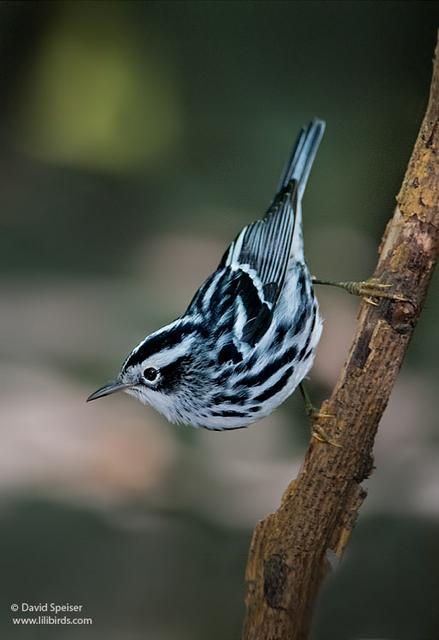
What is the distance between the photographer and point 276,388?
111 centimetres

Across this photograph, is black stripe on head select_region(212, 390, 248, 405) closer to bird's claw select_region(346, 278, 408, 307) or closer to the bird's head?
the bird's head

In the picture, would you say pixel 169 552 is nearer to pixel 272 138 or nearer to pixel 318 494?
pixel 318 494

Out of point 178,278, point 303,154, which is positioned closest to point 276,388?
point 303,154

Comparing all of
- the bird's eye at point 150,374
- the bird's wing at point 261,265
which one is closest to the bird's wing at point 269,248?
the bird's wing at point 261,265

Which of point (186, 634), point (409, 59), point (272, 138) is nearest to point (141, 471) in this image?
point (186, 634)

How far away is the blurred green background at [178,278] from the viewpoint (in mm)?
1666

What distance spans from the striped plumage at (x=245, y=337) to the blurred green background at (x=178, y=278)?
0.45 m

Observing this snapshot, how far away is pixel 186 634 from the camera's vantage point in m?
1.51

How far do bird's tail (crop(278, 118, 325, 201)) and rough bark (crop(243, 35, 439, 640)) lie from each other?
0.19m

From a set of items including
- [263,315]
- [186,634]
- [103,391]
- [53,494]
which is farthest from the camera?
[53,494]

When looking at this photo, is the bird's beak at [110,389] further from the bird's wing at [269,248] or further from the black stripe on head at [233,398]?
the bird's wing at [269,248]

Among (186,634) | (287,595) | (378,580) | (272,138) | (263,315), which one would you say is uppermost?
(272,138)

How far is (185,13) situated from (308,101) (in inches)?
14.6

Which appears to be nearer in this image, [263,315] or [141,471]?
[263,315]
